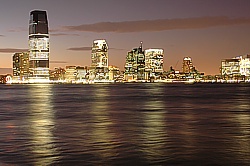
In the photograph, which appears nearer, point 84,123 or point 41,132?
point 41,132

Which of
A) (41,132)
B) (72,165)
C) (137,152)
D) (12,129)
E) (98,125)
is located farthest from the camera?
(98,125)

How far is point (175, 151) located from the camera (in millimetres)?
21547

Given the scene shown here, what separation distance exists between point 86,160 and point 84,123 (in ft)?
53.1

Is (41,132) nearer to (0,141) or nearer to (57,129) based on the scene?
(57,129)

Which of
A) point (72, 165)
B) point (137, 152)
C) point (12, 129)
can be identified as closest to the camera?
point (72, 165)

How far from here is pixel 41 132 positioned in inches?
1149

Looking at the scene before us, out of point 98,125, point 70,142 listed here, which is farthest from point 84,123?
point 70,142

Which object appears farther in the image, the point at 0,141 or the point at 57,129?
the point at 57,129

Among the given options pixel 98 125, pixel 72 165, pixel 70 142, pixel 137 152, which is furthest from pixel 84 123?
pixel 72 165

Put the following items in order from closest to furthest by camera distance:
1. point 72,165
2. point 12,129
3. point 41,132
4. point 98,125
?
point 72,165, point 41,132, point 12,129, point 98,125

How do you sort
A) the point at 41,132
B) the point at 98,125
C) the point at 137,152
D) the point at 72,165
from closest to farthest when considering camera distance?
1. the point at 72,165
2. the point at 137,152
3. the point at 41,132
4. the point at 98,125

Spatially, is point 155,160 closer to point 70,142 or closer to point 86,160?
point 86,160

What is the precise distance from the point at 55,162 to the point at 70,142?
563cm

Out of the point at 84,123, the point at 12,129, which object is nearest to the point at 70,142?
the point at 12,129
